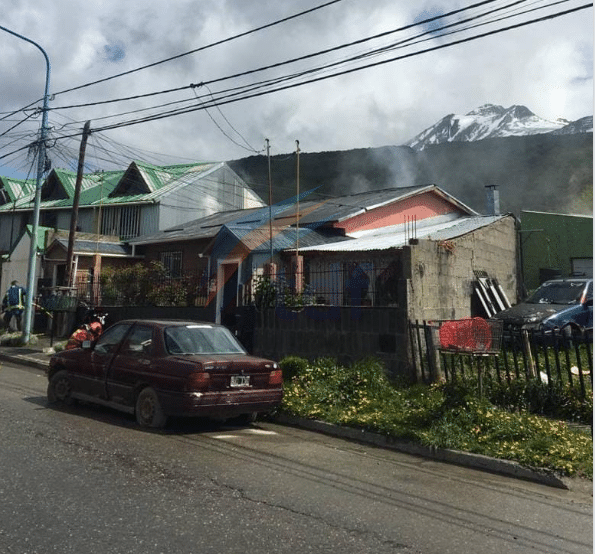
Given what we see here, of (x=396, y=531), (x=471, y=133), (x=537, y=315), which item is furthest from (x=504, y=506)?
(x=471, y=133)

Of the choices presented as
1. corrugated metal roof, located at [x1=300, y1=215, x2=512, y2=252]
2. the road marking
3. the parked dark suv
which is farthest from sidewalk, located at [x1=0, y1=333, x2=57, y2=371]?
the parked dark suv

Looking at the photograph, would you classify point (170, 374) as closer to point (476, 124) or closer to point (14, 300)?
point (14, 300)

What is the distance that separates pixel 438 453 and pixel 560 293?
346 inches

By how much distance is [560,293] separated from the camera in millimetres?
14406

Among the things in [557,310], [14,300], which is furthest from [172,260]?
[557,310]

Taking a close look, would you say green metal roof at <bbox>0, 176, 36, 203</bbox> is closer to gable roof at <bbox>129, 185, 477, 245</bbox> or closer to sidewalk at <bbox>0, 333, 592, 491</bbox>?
gable roof at <bbox>129, 185, 477, 245</bbox>

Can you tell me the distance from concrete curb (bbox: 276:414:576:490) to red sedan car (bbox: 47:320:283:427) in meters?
0.67

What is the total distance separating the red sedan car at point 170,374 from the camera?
306 inches

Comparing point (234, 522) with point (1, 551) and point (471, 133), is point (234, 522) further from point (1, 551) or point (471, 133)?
point (471, 133)

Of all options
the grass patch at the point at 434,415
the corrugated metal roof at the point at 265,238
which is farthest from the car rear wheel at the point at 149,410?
the corrugated metal roof at the point at 265,238

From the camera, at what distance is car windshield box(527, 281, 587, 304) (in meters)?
14.1

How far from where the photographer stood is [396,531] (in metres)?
4.51

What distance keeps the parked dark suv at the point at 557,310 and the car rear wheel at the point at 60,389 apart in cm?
849

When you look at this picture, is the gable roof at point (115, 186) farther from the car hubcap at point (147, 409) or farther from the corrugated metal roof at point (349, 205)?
the car hubcap at point (147, 409)
